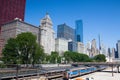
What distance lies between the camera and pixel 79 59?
17312 cm

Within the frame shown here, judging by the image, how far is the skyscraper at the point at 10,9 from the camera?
6255 inches

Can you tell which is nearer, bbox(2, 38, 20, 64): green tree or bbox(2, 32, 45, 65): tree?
bbox(2, 38, 20, 64): green tree

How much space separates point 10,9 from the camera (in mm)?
167375

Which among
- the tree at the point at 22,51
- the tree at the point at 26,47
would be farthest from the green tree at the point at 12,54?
the tree at the point at 26,47

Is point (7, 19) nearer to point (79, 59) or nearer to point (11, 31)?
point (11, 31)

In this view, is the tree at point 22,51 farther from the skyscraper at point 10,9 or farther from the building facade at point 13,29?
the skyscraper at point 10,9

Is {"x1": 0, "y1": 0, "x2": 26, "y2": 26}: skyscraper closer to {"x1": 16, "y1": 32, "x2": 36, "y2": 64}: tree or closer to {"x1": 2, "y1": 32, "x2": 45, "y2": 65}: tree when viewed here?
{"x1": 2, "y1": 32, "x2": 45, "y2": 65}: tree

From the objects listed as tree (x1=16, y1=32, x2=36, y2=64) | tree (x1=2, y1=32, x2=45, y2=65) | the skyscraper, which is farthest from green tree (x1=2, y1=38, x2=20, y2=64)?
the skyscraper

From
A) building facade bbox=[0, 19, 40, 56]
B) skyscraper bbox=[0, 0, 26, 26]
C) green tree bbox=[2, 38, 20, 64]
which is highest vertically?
skyscraper bbox=[0, 0, 26, 26]

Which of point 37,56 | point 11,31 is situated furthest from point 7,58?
point 11,31

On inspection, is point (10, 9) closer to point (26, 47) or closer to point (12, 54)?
point (26, 47)

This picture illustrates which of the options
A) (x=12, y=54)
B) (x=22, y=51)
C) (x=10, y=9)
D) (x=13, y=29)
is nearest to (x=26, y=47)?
(x=22, y=51)

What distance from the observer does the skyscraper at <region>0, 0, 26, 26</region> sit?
159m

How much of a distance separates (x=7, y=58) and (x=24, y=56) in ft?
29.6
